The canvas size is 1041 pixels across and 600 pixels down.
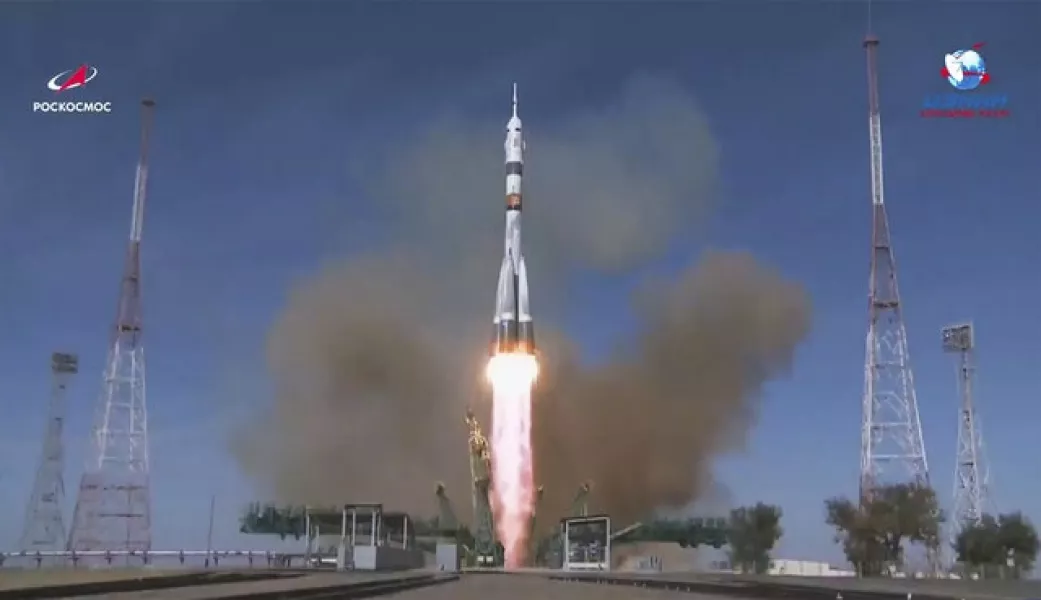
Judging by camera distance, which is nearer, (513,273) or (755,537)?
(513,273)

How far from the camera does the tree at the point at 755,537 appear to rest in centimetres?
11962

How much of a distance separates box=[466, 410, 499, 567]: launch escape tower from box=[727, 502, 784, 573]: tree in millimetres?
30728

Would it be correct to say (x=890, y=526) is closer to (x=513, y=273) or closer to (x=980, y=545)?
(x=980, y=545)

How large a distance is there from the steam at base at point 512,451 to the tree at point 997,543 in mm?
37464

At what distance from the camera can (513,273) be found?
97125mm

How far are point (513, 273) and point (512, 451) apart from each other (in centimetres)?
1546

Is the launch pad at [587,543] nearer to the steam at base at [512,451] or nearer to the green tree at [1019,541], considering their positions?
the steam at base at [512,451]

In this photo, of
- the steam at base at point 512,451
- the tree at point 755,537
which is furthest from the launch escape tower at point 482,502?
the tree at point 755,537

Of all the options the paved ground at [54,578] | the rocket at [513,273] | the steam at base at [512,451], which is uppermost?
the rocket at [513,273]

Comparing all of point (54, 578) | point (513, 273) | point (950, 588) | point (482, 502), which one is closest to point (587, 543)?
point (482, 502)

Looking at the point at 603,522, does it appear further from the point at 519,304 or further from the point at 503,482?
the point at 519,304

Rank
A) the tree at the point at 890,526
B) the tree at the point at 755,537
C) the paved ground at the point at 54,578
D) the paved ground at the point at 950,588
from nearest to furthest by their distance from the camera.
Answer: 1. the paved ground at the point at 950,588
2. the paved ground at the point at 54,578
3. the tree at the point at 890,526
4. the tree at the point at 755,537

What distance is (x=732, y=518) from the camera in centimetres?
12381

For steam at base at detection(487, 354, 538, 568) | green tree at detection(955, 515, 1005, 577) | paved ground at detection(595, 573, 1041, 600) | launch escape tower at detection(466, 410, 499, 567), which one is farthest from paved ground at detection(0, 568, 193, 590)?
green tree at detection(955, 515, 1005, 577)
